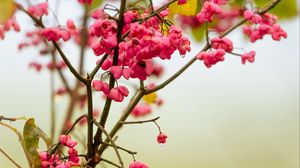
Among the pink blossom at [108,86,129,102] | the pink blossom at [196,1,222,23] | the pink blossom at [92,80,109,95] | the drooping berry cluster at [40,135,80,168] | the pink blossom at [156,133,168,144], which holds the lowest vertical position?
the drooping berry cluster at [40,135,80,168]

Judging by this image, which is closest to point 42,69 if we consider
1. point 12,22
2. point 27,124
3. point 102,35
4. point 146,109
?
point 146,109

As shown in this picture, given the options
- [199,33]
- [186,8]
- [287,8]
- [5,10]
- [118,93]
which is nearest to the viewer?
[5,10]

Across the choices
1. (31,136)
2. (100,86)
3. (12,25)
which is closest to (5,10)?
(100,86)

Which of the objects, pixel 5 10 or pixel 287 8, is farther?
pixel 287 8

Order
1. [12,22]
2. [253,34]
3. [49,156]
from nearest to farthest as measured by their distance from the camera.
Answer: [49,156]
[12,22]
[253,34]

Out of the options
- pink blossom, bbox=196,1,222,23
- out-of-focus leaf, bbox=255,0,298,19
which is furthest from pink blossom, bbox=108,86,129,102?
out-of-focus leaf, bbox=255,0,298,19

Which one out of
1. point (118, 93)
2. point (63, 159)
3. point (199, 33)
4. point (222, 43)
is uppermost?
point (199, 33)

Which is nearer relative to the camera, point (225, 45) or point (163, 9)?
point (163, 9)

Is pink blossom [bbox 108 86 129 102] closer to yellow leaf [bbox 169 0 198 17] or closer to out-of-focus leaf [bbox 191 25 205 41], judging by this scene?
yellow leaf [bbox 169 0 198 17]

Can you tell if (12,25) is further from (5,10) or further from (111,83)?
(5,10)

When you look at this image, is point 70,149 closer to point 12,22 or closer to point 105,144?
point 105,144

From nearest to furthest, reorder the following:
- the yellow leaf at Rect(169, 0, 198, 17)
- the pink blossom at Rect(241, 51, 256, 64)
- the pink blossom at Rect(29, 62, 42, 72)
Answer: the yellow leaf at Rect(169, 0, 198, 17), the pink blossom at Rect(241, 51, 256, 64), the pink blossom at Rect(29, 62, 42, 72)
